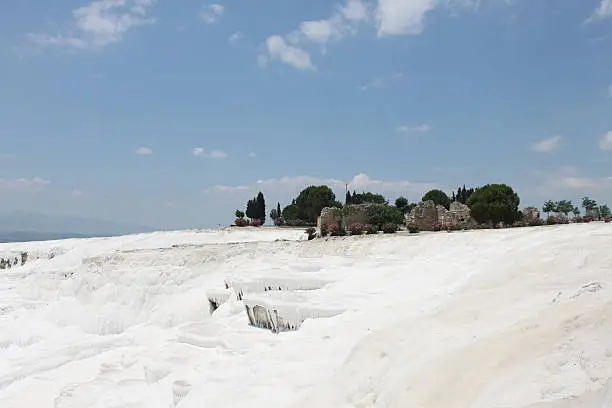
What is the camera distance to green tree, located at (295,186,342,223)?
45.8 meters

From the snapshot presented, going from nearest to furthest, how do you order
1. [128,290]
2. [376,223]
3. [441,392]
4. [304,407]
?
[441,392] < [304,407] < [128,290] < [376,223]

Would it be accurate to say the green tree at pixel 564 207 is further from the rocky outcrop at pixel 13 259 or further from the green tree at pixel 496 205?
the rocky outcrop at pixel 13 259

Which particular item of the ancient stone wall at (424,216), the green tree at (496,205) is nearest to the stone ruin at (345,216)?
the ancient stone wall at (424,216)

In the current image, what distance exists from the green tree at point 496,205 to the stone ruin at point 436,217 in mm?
610

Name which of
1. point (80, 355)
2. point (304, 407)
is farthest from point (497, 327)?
point (80, 355)

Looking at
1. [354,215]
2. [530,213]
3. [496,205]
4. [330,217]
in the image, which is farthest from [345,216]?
[530,213]

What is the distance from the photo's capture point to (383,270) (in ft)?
39.1

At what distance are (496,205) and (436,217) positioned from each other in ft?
9.53

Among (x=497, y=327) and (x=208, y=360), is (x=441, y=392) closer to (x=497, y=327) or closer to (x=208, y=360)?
(x=497, y=327)

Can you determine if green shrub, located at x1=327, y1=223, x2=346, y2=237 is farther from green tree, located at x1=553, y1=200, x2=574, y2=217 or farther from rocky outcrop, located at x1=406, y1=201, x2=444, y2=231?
green tree, located at x1=553, y1=200, x2=574, y2=217

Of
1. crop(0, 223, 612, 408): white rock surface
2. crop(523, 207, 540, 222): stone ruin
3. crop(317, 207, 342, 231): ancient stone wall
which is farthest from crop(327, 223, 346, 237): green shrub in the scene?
crop(523, 207, 540, 222): stone ruin

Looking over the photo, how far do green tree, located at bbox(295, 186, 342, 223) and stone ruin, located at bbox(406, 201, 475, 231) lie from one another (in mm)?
19989

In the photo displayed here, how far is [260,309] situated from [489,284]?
4042 millimetres

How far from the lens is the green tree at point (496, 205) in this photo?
24.2 meters
